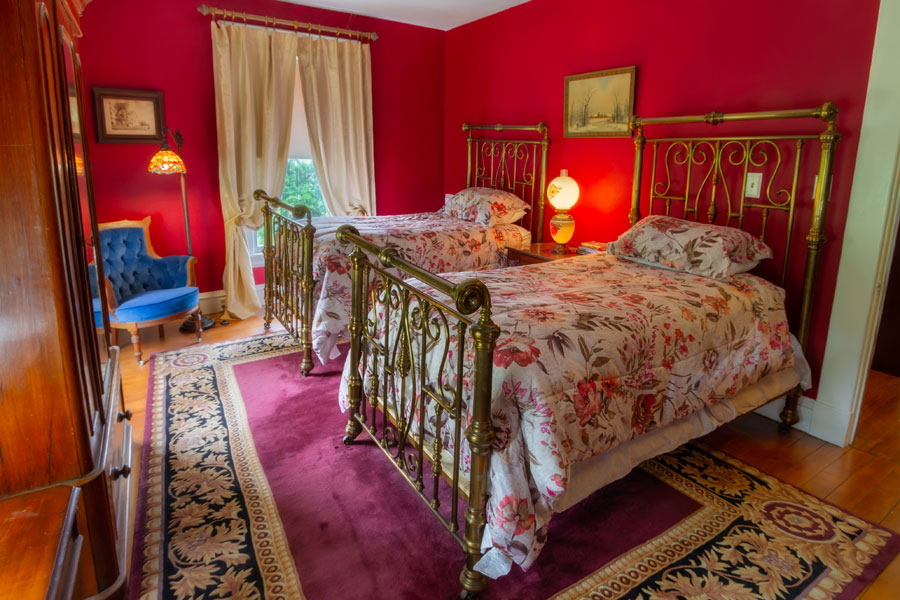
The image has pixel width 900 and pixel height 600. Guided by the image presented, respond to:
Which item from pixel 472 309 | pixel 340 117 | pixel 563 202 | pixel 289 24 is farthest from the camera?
pixel 340 117

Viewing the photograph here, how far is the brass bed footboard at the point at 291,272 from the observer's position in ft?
10.9

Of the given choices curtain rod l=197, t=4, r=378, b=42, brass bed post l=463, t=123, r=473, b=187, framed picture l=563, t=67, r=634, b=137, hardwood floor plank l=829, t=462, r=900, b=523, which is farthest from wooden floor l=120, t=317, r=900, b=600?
brass bed post l=463, t=123, r=473, b=187

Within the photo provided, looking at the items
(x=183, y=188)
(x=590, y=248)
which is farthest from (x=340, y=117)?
(x=590, y=248)

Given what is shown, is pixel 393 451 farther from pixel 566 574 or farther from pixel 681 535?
pixel 681 535

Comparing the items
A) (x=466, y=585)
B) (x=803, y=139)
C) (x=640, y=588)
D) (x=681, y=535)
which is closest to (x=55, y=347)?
(x=466, y=585)

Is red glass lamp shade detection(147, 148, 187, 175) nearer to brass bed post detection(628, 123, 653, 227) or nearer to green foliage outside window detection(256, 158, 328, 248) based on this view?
green foliage outside window detection(256, 158, 328, 248)

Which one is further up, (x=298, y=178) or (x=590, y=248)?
(x=298, y=178)

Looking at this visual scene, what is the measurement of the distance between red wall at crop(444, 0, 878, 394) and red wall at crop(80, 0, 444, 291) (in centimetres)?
59

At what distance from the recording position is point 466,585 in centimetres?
169

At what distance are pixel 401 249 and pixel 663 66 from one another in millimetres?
2003

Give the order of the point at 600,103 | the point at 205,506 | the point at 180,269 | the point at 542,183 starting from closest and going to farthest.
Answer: the point at 205,506
the point at 600,103
the point at 180,269
the point at 542,183

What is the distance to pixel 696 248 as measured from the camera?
271 centimetres

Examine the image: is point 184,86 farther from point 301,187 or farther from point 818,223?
point 818,223

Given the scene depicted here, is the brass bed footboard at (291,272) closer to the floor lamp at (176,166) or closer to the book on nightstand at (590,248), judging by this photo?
the floor lamp at (176,166)
